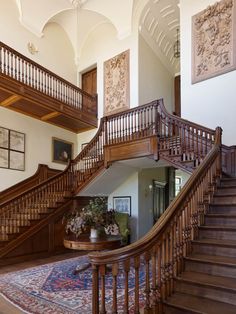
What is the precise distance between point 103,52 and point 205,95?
15.7 ft

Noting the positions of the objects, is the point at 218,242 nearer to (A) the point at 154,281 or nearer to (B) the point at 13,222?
(A) the point at 154,281

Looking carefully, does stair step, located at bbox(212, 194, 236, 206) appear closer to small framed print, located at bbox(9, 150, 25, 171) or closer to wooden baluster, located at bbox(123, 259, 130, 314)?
wooden baluster, located at bbox(123, 259, 130, 314)

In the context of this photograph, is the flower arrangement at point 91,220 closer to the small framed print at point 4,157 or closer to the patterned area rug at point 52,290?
the patterned area rug at point 52,290

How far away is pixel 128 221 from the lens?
819cm

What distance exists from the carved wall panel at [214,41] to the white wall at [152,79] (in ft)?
7.10

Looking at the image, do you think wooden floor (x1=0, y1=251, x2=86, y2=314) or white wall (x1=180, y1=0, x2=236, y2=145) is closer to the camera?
wooden floor (x1=0, y1=251, x2=86, y2=314)

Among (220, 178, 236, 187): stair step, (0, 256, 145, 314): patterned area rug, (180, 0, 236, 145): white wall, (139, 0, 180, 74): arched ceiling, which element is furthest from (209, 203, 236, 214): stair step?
(139, 0, 180, 74): arched ceiling

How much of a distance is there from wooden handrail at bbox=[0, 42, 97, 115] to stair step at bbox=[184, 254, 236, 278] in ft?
19.3

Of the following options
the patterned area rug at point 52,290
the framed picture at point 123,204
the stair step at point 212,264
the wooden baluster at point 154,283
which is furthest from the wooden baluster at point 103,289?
the framed picture at point 123,204

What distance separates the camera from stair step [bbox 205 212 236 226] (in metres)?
3.51

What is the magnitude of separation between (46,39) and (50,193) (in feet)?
18.6

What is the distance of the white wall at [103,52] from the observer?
891cm

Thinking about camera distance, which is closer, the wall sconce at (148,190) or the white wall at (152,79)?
the wall sconce at (148,190)

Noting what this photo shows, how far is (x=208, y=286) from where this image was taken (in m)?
2.64
